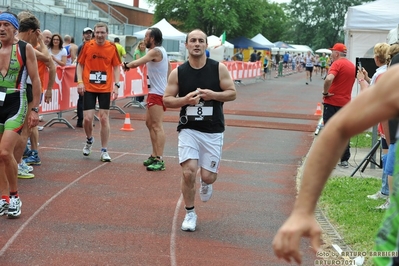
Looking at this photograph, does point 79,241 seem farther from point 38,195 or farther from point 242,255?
point 38,195

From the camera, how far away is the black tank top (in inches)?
293

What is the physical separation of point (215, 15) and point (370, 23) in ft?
162

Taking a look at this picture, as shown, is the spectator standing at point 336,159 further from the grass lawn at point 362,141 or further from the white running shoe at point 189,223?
the grass lawn at point 362,141

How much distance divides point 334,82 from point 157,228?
5.91m

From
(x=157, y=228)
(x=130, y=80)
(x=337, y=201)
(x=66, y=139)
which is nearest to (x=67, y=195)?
(x=157, y=228)

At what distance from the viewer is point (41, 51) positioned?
1049 cm

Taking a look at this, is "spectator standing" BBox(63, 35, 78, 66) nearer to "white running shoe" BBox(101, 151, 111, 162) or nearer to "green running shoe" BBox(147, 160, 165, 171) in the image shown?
"white running shoe" BBox(101, 151, 111, 162)

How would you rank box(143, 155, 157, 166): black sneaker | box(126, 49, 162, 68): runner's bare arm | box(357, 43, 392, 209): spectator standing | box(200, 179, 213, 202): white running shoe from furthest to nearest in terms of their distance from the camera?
box(143, 155, 157, 166): black sneaker < box(126, 49, 162, 68): runner's bare arm < box(357, 43, 392, 209): spectator standing < box(200, 179, 213, 202): white running shoe

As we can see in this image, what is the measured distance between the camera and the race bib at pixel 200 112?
745 cm

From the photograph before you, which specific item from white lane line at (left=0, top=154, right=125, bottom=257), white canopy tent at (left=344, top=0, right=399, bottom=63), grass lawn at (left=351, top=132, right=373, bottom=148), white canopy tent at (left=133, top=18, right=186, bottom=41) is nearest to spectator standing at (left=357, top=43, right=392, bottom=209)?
white lane line at (left=0, top=154, right=125, bottom=257)

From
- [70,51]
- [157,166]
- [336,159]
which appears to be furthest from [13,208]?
[70,51]

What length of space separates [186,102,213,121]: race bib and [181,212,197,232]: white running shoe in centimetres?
96

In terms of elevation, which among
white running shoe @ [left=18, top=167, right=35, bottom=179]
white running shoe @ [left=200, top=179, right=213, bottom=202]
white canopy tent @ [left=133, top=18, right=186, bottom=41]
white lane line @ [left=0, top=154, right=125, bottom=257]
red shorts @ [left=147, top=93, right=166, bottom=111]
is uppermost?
white canopy tent @ [left=133, top=18, right=186, bottom=41]

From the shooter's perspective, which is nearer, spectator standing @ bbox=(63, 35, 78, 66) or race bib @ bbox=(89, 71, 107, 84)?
race bib @ bbox=(89, 71, 107, 84)
